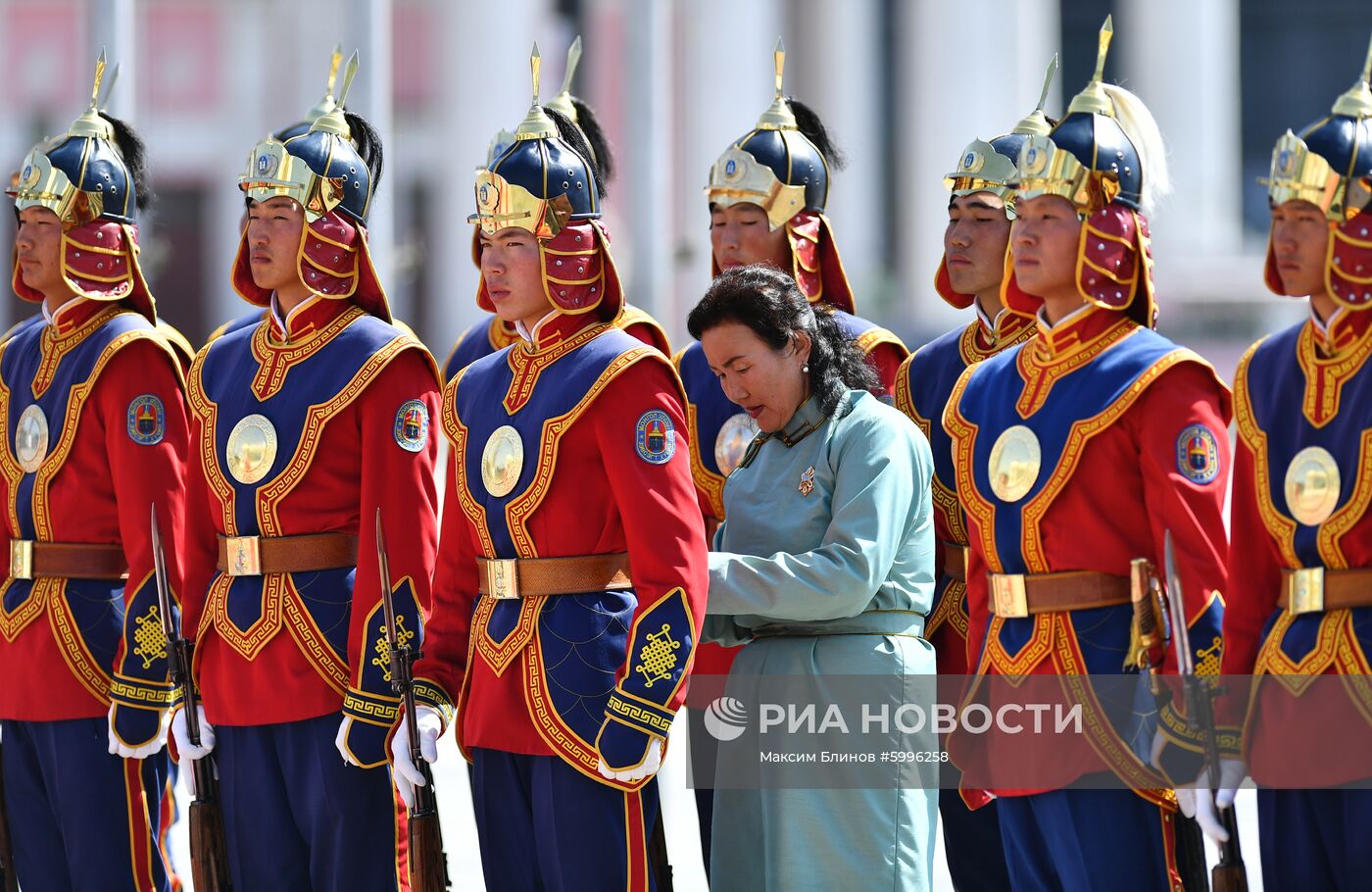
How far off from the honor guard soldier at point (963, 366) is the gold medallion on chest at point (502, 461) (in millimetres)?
1347

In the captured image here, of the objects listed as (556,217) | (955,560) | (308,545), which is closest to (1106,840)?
(955,560)

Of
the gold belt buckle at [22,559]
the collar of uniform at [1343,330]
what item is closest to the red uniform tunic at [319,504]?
the gold belt buckle at [22,559]

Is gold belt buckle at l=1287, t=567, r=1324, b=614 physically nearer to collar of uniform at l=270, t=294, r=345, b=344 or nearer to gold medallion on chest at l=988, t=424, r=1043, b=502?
gold medallion on chest at l=988, t=424, r=1043, b=502

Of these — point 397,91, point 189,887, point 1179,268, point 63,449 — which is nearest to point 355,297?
point 63,449

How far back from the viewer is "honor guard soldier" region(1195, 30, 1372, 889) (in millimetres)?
4438

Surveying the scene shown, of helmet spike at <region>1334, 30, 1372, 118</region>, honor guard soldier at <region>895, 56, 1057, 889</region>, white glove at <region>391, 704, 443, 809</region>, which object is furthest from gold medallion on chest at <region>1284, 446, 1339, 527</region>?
white glove at <region>391, 704, 443, 809</region>

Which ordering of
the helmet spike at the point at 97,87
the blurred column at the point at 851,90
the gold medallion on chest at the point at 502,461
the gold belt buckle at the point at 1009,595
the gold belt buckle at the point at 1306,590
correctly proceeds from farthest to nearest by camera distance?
1. the blurred column at the point at 851,90
2. the helmet spike at the point at 97,87
3. the gold medallion on chest at the point at 502,461
4. the gold belt buckle at the point at 1009,595
5. the gold belt buckle at the point at 1306,590

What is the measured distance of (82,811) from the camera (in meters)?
6.05

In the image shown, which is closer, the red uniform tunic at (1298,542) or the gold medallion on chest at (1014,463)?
the red uniform tunic at (1298,542)

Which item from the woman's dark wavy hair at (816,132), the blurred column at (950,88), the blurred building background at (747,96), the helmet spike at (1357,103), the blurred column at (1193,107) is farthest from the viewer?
the blurred column at (950,88)

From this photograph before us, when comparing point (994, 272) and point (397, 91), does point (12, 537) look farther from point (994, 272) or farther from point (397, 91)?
point (397, 91)

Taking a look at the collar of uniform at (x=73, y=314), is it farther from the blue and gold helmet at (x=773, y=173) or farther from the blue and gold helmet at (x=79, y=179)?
the blue and gold helmet at (x=773, y=173)

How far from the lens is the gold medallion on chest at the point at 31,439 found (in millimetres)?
6160

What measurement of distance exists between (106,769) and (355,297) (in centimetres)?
147
